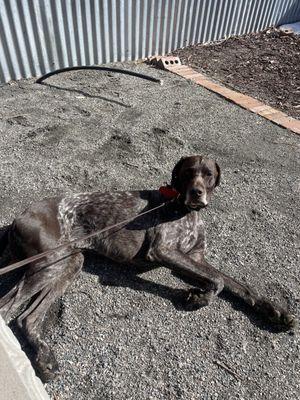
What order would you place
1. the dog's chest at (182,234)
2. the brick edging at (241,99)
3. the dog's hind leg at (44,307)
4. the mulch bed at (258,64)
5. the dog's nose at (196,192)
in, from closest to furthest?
1. the dog's hind leg at (44,307)
2. the dog's nose at (196,192)
3. the dog's chest at (182,234)
4. the brick edging at (241,99)
5. the mulch bed at (258,64)

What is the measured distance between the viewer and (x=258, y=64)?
8172 millimetres

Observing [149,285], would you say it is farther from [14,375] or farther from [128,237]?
[14,375]

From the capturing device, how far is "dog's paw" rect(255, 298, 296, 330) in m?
3.13

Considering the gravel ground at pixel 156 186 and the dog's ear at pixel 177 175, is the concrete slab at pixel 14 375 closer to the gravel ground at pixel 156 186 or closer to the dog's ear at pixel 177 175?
the gravel ground at pixel 156 186

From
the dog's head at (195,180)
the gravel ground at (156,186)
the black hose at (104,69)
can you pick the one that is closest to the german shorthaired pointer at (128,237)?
the dog's head at (195,180)

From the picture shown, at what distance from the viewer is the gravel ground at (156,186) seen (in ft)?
9.17

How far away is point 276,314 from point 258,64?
637 centimetres

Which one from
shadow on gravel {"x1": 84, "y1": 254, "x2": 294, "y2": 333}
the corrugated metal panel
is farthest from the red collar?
the corrugated metal panel

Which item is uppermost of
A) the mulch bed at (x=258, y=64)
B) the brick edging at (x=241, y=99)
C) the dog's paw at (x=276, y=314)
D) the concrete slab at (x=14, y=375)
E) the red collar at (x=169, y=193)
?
the concrete slab at (x=14, y=375)

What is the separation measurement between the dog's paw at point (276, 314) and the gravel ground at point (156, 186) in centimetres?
9

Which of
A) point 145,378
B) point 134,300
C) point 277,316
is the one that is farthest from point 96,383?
point 277,316

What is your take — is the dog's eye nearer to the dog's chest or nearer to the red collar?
the red collar

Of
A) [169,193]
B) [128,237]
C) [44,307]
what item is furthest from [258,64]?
[44,307]

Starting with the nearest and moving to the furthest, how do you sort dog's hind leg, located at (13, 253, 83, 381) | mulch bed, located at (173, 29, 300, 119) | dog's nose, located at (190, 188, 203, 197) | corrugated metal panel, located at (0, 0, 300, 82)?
dog's hind leg, located at (13, 253, 83, 381), dog's nose, located at (190, 188, 203, 197), corrugated metal panel, located at (0, 0, 300, 82), mulch bed, located at (173, 29, 300, 119)
